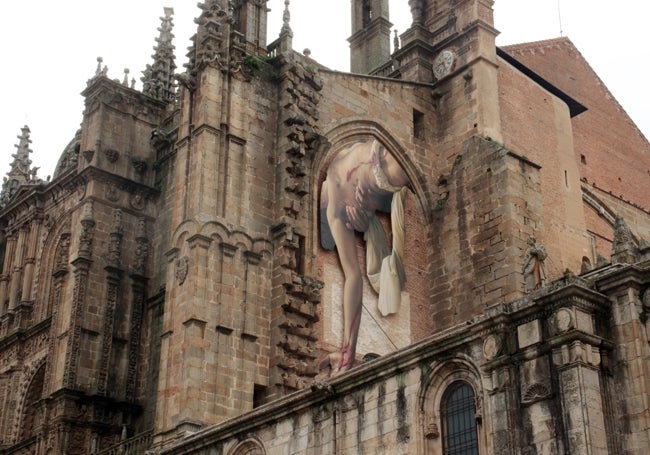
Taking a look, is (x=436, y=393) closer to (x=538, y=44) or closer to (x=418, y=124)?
(x=418, y=124)

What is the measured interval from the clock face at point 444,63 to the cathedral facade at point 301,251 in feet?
0.29

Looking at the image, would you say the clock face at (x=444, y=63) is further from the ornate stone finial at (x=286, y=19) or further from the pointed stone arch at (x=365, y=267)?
the ornate stone finial at (x=286, y=19)

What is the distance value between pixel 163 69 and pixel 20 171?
28.9 ft

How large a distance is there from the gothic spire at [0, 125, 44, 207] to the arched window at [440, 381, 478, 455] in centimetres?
2615

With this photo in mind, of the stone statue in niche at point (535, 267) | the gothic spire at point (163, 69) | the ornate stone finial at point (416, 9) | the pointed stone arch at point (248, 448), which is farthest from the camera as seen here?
the gothic spire at point (163, 69)

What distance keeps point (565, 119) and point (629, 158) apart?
379 inches

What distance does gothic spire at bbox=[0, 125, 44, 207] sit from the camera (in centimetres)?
4284

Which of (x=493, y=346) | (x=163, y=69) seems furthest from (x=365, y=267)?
(x=163, y=69)

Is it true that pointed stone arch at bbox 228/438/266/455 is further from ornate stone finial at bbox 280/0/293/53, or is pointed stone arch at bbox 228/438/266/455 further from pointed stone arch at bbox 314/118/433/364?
ornate stone finial at bbox 280/0/293/53

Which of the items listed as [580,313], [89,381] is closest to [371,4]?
[89,381]

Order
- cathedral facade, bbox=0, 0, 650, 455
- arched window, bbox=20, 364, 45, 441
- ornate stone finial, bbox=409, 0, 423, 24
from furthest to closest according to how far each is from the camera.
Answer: ornate stone finial, bbox=409, 0, 423, 24, arched window, bbox=20, 364, 45, 441, cathedral facade, bbox=0, 0, 650, 455

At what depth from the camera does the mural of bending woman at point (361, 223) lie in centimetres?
2930

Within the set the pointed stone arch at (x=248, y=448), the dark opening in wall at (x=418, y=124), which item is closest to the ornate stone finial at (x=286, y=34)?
the dark opening in wall at (x=418, y=124)

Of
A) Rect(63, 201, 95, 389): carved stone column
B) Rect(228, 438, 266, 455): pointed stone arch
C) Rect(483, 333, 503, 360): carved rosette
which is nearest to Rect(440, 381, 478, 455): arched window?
Rect(483, 333, 503, 360): carved rosette
